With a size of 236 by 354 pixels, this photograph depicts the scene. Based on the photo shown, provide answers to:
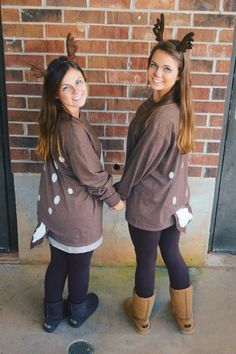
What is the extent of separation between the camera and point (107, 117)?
118 inches

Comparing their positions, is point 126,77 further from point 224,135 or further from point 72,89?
point 224,135

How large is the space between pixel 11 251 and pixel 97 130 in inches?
47.6

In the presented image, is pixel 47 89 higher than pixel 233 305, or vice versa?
pixel 47 89

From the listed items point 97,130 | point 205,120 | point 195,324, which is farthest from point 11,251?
point 205,120

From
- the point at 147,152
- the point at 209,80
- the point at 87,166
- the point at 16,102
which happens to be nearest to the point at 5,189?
the point at 16,102

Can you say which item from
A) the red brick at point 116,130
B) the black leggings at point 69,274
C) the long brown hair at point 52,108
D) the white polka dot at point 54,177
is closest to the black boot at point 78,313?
the black leggings at point 69,274

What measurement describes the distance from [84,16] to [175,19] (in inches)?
21.4

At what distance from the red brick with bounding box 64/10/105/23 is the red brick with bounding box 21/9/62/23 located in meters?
0.05

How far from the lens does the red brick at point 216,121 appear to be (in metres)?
2.99

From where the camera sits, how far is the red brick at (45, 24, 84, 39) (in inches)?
110

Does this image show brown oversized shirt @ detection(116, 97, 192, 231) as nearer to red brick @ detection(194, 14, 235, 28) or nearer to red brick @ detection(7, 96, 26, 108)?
red brick @ detection(194, 14, 235, 28)

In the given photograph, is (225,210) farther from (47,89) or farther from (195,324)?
(47,89)

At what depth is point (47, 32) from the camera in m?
2.80

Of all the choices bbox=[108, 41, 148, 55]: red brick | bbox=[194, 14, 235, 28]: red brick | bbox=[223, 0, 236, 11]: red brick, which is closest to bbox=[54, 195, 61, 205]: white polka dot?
bbox=[108, 41, 148, 55]: red brick
